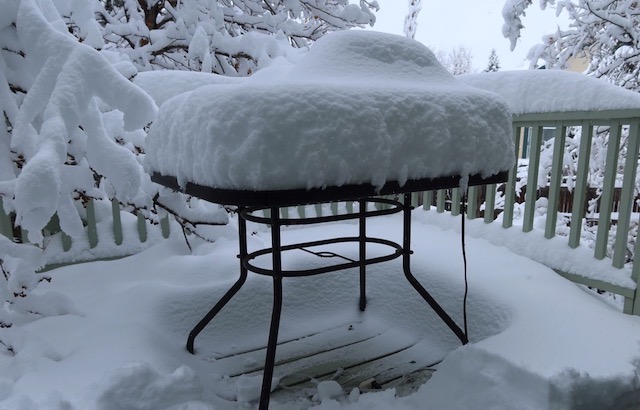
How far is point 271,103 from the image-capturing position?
110 centimetres

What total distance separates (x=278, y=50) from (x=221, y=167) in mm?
2956

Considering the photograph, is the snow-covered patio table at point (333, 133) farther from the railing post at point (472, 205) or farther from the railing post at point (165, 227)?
the railing post at point (472, 205)

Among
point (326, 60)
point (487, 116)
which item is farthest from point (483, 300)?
point (326, 60)

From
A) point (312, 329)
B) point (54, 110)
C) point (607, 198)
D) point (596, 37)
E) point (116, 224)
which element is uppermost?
point (596, 37)

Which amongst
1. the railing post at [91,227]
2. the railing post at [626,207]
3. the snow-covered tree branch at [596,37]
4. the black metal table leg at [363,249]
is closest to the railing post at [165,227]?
the railing post at [91,227]

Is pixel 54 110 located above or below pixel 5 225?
above

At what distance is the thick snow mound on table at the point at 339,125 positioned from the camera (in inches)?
42.9

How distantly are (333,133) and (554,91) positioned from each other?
189cm

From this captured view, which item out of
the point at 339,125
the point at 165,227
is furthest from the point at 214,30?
the point at 339,125

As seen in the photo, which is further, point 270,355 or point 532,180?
point 532,180

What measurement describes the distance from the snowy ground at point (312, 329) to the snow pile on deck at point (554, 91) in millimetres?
886

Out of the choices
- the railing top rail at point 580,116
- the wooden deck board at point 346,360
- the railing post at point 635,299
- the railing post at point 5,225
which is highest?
the railing top rail at point 580,116

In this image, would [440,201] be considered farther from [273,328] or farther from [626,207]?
[273,328]

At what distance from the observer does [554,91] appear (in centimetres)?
243
